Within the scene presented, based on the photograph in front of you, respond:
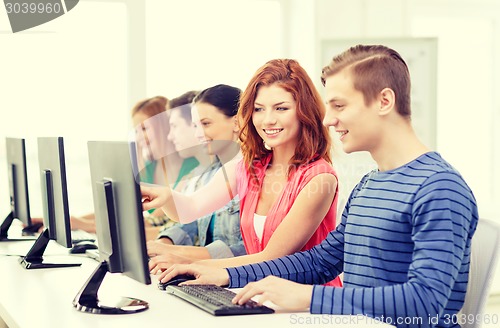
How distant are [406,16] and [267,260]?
11.6ft

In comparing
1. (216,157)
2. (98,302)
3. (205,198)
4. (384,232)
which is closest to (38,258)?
A: (205,198)

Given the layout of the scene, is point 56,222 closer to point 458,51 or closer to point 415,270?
point 415,270

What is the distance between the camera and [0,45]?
4770 millimetres

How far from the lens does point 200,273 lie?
2092mm

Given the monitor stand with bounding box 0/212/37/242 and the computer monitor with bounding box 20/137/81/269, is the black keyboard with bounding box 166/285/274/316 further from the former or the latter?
the monitor stand with bounding box 0/212/37/242

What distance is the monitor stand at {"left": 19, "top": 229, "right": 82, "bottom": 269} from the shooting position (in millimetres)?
2629

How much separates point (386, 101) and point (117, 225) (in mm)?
741

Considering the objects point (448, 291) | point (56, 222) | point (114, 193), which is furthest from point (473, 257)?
point (56, 222)

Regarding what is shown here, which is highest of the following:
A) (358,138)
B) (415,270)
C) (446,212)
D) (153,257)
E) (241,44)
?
(241,44)

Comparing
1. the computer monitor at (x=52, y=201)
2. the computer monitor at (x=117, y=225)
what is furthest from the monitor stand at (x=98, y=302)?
the computer monitor at (x=52, y=201)

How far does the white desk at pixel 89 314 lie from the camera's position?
5.49 ft

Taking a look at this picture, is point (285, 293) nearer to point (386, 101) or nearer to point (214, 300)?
point (214, 300)

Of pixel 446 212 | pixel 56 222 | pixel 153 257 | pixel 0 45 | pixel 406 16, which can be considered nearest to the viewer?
pixel 446 212

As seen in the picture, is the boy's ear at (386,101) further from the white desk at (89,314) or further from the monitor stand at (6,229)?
the monitor stand at (6,229)
